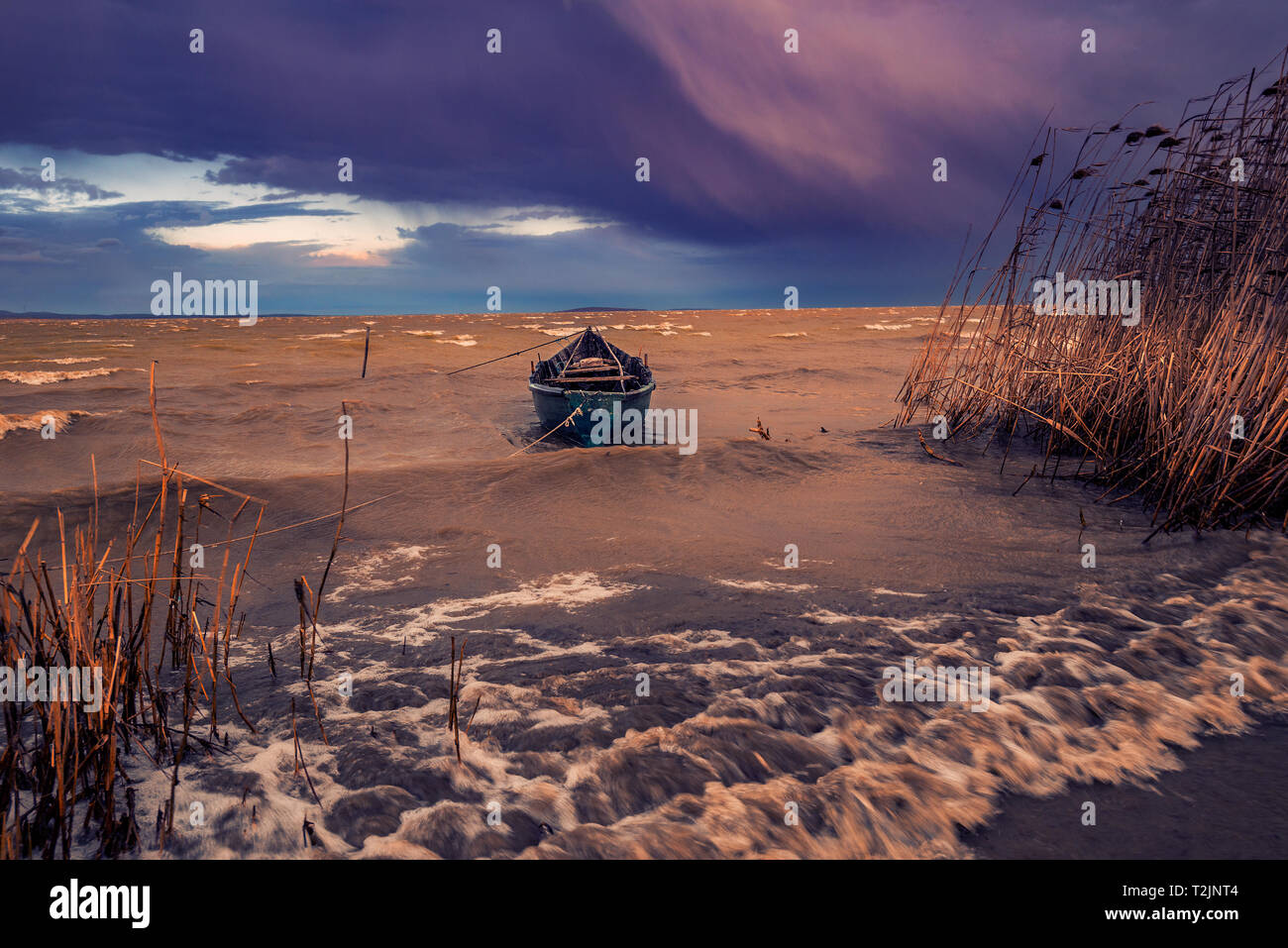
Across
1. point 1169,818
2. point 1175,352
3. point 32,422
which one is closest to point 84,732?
point 1169,818

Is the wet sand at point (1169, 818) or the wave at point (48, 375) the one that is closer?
the wet sand at point (1169, 818)

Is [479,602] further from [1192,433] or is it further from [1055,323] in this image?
[1055,323]

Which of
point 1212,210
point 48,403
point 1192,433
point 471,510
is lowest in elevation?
point 471,510

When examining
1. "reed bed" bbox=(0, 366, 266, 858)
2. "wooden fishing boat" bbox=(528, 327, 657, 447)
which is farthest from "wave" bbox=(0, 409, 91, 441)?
"reed bed" bbox=(0, 366, 266, 858)

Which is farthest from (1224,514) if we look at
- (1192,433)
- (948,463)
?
(948,463)

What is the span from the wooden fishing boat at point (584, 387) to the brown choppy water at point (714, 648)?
3190 millimetres

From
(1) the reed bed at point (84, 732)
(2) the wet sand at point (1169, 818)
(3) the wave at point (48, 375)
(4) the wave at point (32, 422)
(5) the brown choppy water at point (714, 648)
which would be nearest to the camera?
(1) the reed bed at point (84, 732)

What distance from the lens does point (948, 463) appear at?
8.10 metres

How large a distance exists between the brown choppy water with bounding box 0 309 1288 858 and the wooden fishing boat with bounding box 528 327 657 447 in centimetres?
319

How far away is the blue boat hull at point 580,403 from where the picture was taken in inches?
461

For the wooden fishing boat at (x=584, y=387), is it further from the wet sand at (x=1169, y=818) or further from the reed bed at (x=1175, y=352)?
the wet sand at (x=1169, y=818)

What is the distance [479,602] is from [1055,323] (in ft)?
23.8

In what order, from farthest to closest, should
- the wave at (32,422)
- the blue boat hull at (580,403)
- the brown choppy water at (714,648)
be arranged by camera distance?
1. the wave at (32,422)
2. the blue boat hull at (580,403)
3. the brown choppy water at (714,648)

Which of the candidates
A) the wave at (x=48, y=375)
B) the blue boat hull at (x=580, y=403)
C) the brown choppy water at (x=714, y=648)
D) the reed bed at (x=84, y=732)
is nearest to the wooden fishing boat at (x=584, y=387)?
the blue boat hull at (x=580, y=403)
